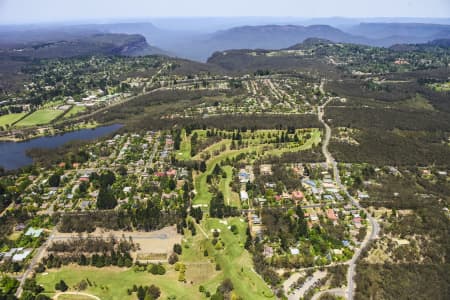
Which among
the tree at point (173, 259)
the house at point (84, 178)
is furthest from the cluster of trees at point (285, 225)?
the house at point (84, 178)

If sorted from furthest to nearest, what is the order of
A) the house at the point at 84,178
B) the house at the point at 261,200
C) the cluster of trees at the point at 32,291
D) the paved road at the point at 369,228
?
the house at the point at 84,178 → the house at the point at 261,200 → the paved road at the point at 369,228 → the cluster of trees at the point at 32,291

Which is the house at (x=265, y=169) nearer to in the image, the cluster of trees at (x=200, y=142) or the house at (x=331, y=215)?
the house at (x=331, y=215)

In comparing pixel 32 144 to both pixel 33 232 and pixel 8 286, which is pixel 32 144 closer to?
pixel 33 232

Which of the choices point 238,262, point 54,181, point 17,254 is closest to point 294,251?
point 238,262

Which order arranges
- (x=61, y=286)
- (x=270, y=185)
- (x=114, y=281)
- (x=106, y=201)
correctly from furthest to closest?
(x=270, y=185) < (x=106, y=201) < (x=114, y=281) < (x=61, y=286)

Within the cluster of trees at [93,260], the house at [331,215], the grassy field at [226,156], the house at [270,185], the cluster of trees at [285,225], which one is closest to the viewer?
the cluster of trees at [93,260]

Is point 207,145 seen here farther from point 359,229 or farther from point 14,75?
point 14,75

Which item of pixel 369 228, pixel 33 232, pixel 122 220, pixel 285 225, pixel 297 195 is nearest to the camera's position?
pixel 33 232

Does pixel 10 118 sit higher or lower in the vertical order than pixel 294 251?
higher

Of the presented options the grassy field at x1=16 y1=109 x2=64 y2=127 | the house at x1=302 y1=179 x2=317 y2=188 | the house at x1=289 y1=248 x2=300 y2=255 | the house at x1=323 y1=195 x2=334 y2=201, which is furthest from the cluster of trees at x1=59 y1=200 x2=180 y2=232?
the grassy field at x1=16 y1=109 x2=64 y2=127
